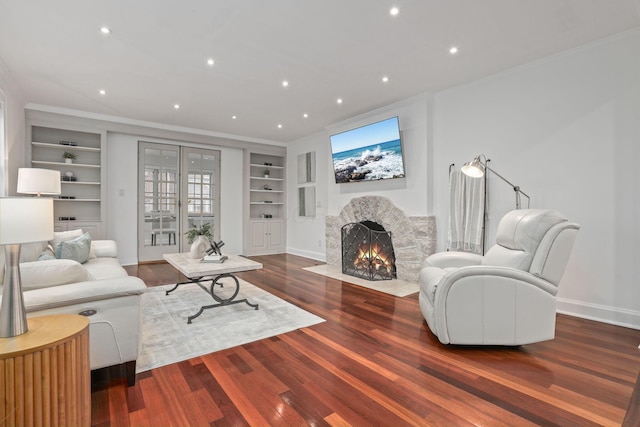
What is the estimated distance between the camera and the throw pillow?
3327 mm

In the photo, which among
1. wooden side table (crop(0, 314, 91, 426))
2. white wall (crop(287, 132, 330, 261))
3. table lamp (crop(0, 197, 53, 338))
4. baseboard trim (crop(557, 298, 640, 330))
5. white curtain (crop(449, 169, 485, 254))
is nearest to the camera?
wooden side table (crop(0, 314, 91, 426))

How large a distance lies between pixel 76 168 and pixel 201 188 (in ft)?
7.01

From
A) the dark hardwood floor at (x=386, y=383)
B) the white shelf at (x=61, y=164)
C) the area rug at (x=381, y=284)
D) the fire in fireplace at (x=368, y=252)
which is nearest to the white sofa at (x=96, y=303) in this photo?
the dark hardwood floor at (x=386, y=383)

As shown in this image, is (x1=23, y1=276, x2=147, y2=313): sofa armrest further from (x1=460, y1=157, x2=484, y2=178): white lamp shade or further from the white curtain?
the white curtain

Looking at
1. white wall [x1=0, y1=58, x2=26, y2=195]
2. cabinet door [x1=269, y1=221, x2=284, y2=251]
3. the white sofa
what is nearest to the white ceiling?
white wall [x1=0, y1=58, x2=26, y2=195]

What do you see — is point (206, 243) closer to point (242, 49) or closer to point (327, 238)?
point (242, 49)

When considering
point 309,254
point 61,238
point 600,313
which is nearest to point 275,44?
point 61,238

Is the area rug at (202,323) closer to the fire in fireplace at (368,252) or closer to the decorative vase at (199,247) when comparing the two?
the decorative vase at (199,247)

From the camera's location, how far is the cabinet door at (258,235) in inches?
280

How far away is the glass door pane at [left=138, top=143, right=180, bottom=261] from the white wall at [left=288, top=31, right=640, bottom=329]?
5.24 meters

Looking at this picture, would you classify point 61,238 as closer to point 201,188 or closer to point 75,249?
point 75,249

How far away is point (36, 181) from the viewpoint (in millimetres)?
3674

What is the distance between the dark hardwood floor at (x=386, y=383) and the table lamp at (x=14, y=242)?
26.1 inches

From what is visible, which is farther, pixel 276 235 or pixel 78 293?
pixel 276 235
